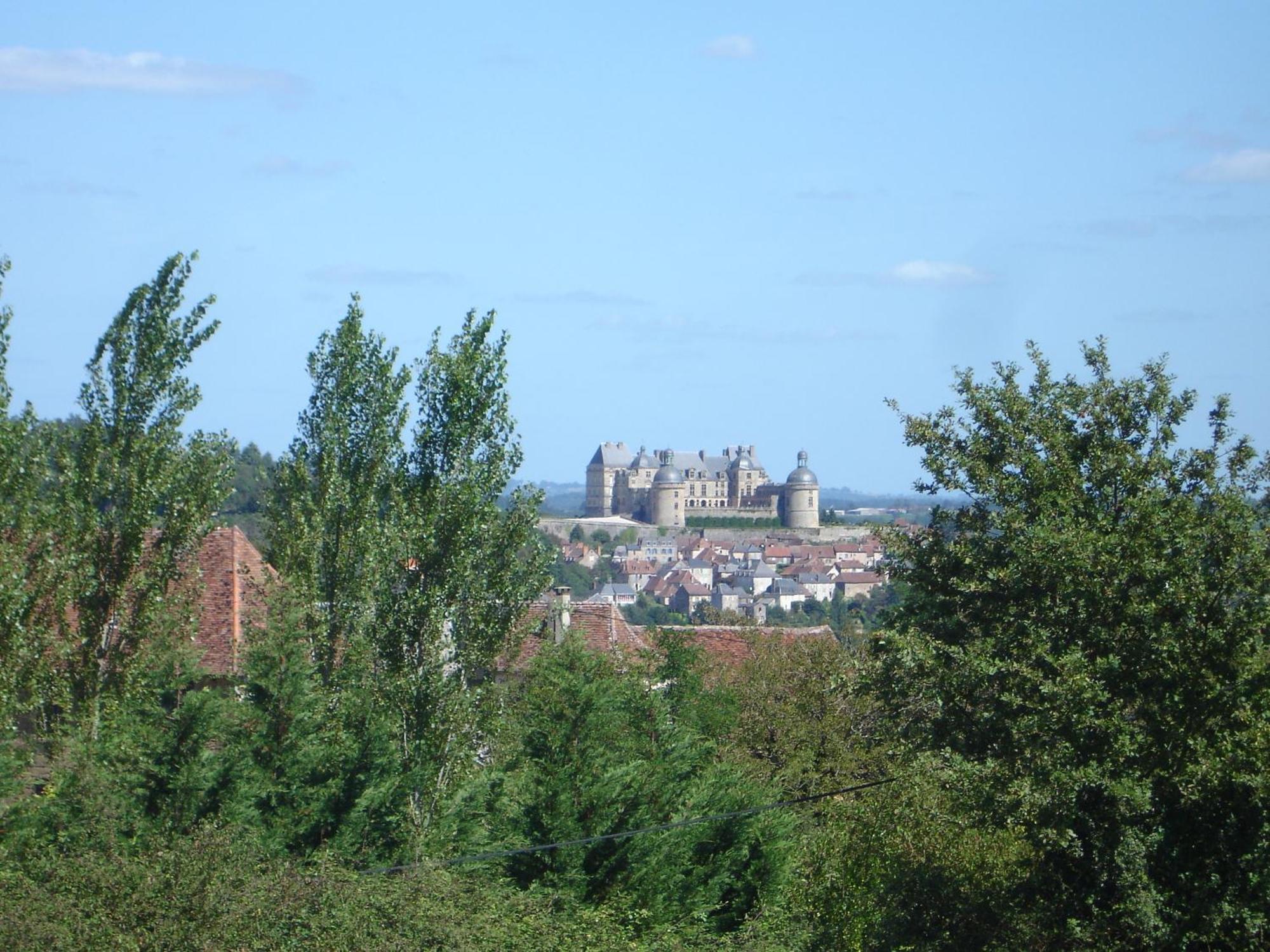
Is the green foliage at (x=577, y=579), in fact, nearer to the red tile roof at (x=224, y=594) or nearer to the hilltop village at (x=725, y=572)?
the hilltop village at (x=725, y=572)

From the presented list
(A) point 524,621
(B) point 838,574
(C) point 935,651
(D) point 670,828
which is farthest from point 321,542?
(B) point 838,574

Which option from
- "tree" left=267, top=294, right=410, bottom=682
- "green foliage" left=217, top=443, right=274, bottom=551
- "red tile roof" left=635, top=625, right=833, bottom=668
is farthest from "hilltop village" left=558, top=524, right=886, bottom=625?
"tree" left=267, top=294, right=410, bottom=682

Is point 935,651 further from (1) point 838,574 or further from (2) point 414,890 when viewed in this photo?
(1) point 838,574

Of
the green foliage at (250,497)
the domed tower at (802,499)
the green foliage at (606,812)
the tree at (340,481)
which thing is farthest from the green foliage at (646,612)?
the green foliage at (606,812)

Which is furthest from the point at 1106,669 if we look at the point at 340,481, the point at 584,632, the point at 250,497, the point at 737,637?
the point at 250,497

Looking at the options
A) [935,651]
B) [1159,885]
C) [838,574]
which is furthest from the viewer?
[838,574]

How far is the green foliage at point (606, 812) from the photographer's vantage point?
1705 cm

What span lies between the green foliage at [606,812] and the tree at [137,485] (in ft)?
15.2

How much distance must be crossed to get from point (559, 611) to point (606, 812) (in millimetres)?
5571

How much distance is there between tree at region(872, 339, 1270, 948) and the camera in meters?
11.6

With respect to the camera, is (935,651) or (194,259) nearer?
(935,651)

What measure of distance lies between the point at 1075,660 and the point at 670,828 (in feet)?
21.9

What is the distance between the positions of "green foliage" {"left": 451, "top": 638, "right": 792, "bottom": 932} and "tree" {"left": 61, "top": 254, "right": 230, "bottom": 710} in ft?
15.2

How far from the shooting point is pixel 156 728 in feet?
55.5
